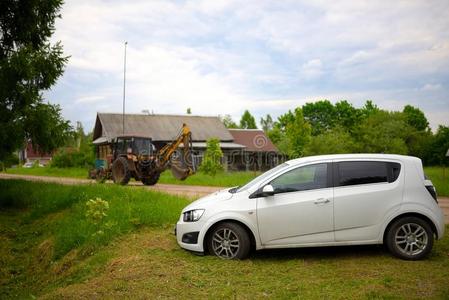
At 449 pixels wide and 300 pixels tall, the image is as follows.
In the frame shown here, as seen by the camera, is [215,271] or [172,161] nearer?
[215,271]

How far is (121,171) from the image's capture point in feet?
79.0

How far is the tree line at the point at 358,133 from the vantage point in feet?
155

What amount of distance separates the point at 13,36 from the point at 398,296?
53.2 ft

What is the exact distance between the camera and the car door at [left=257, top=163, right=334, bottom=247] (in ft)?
26.7

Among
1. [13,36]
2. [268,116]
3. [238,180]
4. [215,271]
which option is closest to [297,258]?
[215,271]

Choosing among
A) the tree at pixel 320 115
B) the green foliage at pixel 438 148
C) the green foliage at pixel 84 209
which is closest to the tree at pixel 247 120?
the tree at pixel 320 115

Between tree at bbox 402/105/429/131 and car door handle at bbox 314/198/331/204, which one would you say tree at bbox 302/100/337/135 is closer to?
tree at bbox 402/105/429/131

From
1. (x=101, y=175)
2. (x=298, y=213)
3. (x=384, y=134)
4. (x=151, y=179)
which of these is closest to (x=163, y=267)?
(x=298, y=213)

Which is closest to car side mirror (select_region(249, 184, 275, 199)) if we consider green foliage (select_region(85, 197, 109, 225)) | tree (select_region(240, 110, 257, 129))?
green foliage (select_region(85, 197, 109, 225))

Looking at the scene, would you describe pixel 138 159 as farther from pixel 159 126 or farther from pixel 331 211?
pixel 159 126

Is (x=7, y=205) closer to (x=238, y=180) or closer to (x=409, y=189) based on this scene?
(x=238, y=180)

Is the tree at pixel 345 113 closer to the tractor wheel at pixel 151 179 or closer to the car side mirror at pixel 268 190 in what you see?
the tractor wheel at pixel 151 179

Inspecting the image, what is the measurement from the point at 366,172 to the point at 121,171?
1738 cm

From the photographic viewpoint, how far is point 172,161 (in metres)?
27.7
